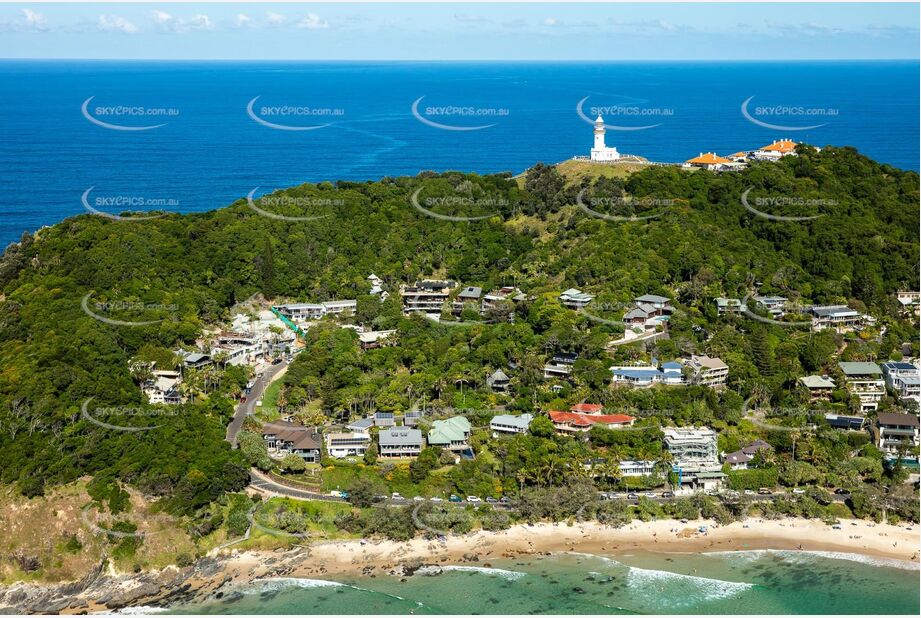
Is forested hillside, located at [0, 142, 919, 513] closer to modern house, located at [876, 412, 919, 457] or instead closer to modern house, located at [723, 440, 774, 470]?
modern house, located at [723, 440, 774, 470]

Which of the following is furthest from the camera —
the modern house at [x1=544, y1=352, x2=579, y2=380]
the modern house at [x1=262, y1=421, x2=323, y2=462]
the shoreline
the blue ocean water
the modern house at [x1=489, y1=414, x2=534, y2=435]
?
the blue ocean water

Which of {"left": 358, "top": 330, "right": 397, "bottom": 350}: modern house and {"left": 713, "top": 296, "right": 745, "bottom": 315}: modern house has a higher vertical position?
{"left": 713, "top": 296, "right": 745, "bottom": 315}: modern house

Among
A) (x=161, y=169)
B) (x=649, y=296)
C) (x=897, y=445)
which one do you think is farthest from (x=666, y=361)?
(x=161, y=169)

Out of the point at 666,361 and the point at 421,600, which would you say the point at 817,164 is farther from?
the point at 421,600

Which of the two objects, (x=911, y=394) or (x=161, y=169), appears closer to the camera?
(x=911, y=394)

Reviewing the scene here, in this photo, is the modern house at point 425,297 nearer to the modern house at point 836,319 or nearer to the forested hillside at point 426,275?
the forested hillside at point 426,275

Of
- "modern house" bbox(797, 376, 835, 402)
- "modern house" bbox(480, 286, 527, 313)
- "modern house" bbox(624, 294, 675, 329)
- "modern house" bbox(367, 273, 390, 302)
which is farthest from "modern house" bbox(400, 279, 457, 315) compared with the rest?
"modern house" bbox(797, 376, 835, 402)

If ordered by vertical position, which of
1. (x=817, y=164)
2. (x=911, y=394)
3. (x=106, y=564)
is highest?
(x=817, y=164)
